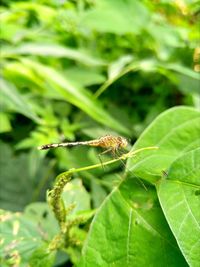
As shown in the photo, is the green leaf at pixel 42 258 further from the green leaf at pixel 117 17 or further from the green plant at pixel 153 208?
the green leaf at pixel 117 17

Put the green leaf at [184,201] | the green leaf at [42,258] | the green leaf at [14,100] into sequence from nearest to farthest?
the green leaf at [184,201]
the green leaf at [42,258]
the green leaf at [14,100]

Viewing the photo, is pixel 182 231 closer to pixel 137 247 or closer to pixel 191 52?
pixel 137 247

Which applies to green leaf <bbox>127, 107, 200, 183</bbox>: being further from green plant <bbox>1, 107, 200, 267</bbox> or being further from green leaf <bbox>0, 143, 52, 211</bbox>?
green leaf <bbox>0, 143, 52, 211</bbox>

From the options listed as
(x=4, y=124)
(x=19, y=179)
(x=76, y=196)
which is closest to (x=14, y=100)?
(x=4, y=124)

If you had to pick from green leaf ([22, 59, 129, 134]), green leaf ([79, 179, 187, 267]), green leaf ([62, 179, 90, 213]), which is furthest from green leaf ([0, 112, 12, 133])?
green leaf ([79, 179, 187, 267])

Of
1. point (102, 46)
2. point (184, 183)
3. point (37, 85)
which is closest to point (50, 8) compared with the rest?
point (102, 46)

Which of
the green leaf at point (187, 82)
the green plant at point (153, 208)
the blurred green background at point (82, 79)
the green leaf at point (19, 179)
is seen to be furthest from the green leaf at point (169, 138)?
the green leaf at point (187, 82)

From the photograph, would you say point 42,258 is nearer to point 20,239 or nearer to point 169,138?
point 20,239
